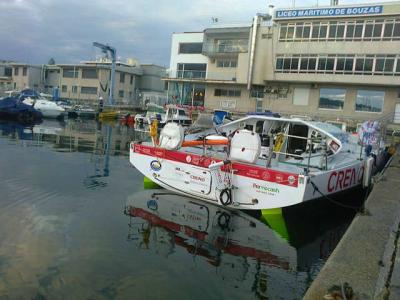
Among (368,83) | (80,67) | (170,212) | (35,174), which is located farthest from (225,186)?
(80,67)

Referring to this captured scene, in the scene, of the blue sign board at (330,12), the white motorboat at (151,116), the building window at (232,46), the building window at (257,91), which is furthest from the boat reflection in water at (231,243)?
the building window at (232,46)

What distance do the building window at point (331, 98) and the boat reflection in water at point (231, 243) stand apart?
33747 mm

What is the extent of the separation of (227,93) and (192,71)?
5777mm

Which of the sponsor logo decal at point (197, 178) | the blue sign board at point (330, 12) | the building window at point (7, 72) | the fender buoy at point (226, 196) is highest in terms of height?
the blue sign board at point (330, 12)

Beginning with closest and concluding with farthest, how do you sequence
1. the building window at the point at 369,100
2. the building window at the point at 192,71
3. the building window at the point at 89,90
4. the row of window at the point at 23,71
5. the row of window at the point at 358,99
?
1. the building window at the point at 369,100
2. the row of window at the point at 358,99
3. the building window at the point at 192,71
4. the building window at the point at 89,90
5. the row of window at the point at 23,71

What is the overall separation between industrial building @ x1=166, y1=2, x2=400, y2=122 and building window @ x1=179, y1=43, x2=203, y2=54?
199cm

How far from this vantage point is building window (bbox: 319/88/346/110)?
1601 inches

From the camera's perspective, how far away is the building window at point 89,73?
65.9m

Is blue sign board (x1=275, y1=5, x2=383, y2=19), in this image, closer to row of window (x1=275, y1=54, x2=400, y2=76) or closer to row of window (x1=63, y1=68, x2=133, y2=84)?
row of window (x1=275, y1=54, x2=400, y2=76)

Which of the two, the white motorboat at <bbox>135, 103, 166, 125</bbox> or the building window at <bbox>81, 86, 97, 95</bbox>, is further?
the building window at <bbox>81, 86, 97, 95</bbox>

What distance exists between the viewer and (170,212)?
922cm

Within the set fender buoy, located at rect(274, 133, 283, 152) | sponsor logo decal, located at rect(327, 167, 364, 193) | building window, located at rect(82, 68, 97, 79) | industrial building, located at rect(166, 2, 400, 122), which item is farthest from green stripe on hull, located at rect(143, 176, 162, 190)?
building window, located at rect(82, 68, 97, 79)

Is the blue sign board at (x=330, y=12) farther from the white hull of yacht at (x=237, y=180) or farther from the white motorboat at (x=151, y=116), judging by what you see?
the white hull of yacht at (x=237, y=180)

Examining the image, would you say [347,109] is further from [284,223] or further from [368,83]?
[284,223]
